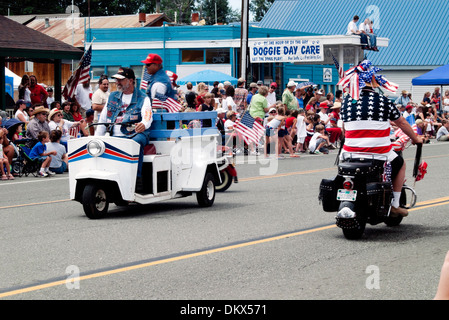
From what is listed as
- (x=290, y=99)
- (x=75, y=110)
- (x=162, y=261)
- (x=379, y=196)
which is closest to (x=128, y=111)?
(x=162, y=261)

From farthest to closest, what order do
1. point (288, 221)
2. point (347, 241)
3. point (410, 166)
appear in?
1. point (410, 166)
2. point (288, 221)
3. point (347, 241)

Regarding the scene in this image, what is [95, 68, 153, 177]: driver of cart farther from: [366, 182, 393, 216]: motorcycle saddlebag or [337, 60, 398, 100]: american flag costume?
[366, 182, 393, 216]: motorcycle saddlebag

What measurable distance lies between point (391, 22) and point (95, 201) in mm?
47996

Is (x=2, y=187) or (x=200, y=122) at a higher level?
(x=200, y=122)

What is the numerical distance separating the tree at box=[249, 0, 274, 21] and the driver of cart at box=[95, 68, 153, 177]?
85740 mm

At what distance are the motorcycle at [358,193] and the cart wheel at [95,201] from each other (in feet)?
10.9

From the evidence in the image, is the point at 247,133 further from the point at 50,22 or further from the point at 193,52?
the point at 50,22

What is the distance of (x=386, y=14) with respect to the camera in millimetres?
57250

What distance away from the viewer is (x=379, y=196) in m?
9.27

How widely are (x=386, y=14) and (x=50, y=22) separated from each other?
83.8 feet

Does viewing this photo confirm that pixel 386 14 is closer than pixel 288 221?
No

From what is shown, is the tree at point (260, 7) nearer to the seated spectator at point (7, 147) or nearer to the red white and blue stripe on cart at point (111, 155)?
the seated spectator at point (7, 147)

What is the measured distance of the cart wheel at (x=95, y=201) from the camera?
36.2 feet

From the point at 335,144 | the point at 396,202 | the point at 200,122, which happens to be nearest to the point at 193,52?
the point at 335,144
